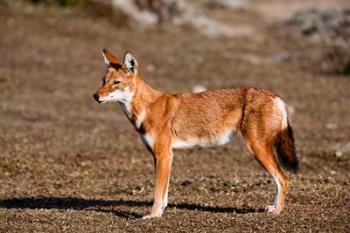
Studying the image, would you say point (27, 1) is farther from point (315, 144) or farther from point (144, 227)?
point (144, 227)

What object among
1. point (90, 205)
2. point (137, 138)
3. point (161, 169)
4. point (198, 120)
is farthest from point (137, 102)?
point (137, 138)

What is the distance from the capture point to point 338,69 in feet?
88.5

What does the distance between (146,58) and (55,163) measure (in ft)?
39.6

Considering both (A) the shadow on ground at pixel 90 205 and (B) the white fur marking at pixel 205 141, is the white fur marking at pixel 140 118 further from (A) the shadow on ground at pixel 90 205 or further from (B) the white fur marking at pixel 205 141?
(A) the shadow on ground at pixel 90 205

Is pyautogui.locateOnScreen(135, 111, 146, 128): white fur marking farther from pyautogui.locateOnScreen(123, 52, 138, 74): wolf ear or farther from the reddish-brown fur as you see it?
pyautogui.locateOnScreen(123, 52, 138, 74): wolf ear

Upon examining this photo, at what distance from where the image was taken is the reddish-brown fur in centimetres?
1046

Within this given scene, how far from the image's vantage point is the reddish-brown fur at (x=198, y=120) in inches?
412

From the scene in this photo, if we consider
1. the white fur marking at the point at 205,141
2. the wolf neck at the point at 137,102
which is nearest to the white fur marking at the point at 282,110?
the white fur marking at the point at 205,141

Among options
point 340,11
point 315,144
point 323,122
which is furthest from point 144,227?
point 340,11

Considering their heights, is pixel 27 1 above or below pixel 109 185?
above

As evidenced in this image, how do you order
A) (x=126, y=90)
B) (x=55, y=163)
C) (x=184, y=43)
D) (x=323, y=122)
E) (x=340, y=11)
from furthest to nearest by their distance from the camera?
(x=340, y=11) < (x=184, y=43) < (x=323, y=122) < (x=55, y=163) < (x=126, y=90)

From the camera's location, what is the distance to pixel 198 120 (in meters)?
10.9

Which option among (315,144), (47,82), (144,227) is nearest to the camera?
(144,227)

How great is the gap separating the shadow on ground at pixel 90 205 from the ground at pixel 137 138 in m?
0.02
